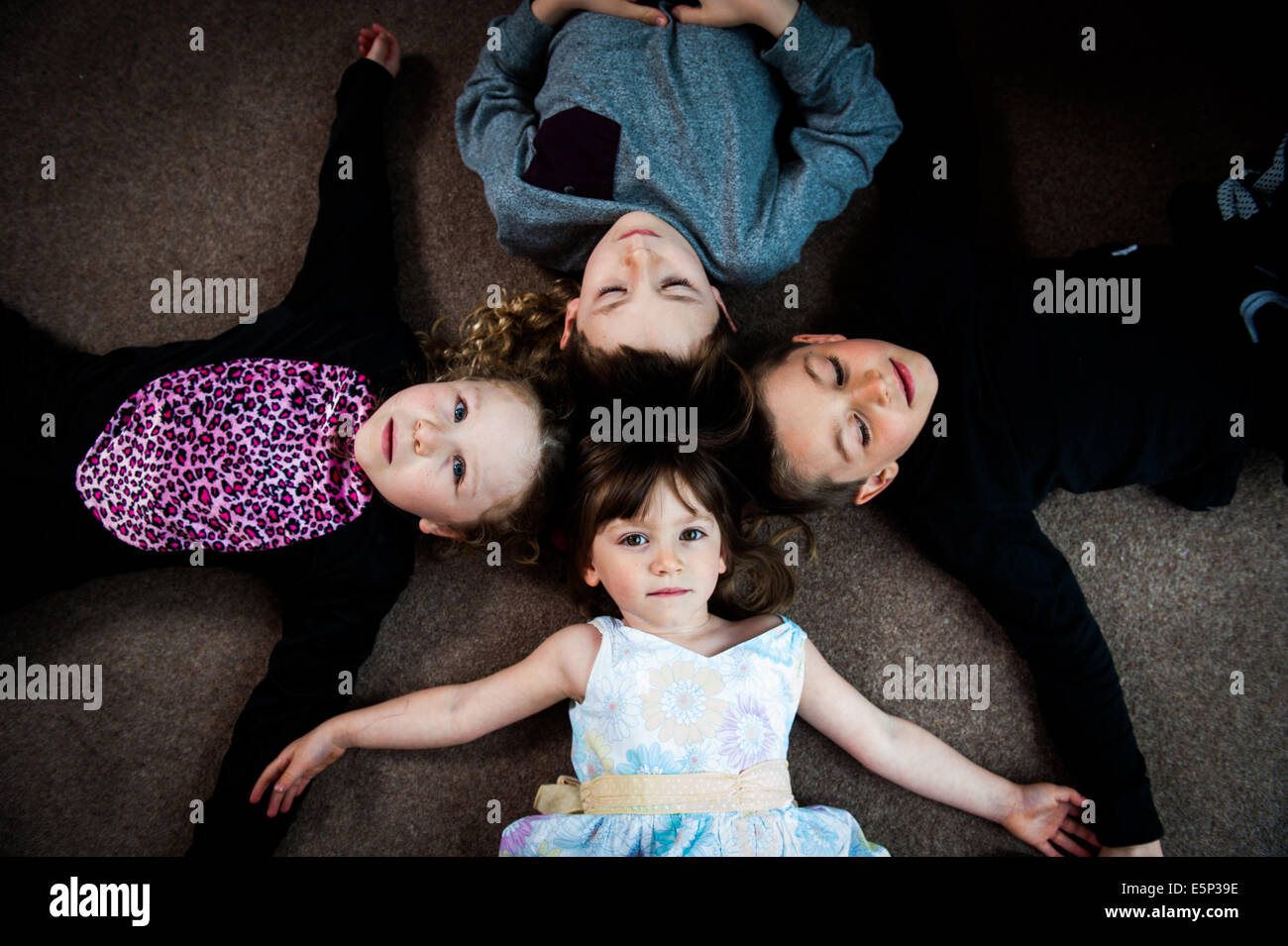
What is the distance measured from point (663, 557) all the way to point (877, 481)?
36 centimetres

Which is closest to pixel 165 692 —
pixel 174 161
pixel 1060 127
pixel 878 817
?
pixel 174 161

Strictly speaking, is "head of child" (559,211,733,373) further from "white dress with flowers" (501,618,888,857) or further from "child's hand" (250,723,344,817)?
"child's hand" (250,723,344,817)

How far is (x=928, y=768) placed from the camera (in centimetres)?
109

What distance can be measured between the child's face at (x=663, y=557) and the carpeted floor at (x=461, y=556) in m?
0.29

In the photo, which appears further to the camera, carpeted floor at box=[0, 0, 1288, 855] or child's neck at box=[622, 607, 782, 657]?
carpeted floor at box=[0, 0, 1288, 855]

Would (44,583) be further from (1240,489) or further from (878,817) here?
(1240,489)

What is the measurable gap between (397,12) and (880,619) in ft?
4.48

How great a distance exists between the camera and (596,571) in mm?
1032

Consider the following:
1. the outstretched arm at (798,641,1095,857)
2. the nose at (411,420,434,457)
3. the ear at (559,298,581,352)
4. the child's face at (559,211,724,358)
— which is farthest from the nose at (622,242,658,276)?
the outstretched arm at (798,641,1095,857)

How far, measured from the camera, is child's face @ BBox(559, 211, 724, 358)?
3.07ft

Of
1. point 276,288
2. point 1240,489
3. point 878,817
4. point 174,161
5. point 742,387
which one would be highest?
point 174,161

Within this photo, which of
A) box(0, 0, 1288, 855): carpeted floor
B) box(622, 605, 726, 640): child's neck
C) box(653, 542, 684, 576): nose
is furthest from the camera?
box(0, 0, 1288, 855): carpeted floor

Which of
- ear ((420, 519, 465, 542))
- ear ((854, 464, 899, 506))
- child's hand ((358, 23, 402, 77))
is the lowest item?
ear ((420, 519, 465, 542))

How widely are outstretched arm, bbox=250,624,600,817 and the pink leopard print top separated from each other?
0.99 ft
